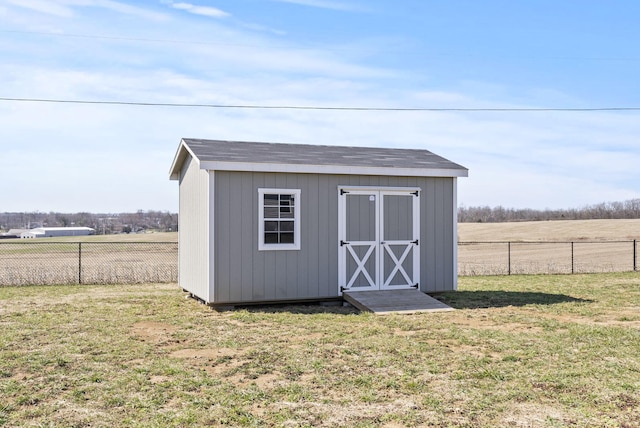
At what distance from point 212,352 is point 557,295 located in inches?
345

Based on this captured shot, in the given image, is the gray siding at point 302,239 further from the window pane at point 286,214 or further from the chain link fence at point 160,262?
the chain link fence at point 160,262

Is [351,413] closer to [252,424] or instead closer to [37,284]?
[252,424]

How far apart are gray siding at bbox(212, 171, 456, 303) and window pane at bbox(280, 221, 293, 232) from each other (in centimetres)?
26

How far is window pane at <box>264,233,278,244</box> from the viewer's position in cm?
1155

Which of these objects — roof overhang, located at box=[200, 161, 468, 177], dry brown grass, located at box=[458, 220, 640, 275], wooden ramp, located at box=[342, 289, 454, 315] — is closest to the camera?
wooden ramp, located at box=[342, 289, 454, 315]

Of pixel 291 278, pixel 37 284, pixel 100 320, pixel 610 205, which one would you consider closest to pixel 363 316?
pixel 291 278

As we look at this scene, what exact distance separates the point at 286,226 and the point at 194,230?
7.15ft

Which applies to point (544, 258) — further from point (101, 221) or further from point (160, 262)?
point (101, 221)

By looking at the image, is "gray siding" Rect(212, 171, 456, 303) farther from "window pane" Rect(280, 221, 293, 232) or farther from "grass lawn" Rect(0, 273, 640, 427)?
"grass lawn" Rect(0, 273, 640, 427)

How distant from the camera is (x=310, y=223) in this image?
465 inches

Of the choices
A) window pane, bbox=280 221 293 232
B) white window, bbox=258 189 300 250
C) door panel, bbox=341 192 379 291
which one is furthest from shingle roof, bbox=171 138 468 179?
window pane, bbox=280 221 293 232

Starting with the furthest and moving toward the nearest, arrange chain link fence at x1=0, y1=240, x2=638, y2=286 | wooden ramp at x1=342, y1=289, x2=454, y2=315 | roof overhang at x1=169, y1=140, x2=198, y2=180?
chain link fence at x1=0, y1=240, x2=638, y2=286 < roof overhang at x1=169, y1=140, x2=198, y2=180 < wooden ramp at x1=342, y1=289, x2=454, y2=315

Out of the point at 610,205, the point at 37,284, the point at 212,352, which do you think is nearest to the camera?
the point at 212,352

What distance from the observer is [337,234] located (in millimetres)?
12008
